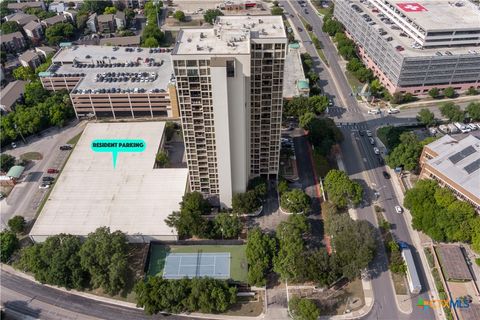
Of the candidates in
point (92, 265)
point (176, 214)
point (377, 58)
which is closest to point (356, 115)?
point (377, 58)

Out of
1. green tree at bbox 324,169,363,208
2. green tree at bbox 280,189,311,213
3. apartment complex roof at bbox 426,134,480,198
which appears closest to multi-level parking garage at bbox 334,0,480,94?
apartment complex roof at bbox 426,134,480,198

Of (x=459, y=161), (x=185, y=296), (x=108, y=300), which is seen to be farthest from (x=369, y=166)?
(x=108, y=300)

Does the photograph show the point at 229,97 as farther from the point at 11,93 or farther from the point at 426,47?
the point at 11,93

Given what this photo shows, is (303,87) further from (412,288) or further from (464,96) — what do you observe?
(412,288)

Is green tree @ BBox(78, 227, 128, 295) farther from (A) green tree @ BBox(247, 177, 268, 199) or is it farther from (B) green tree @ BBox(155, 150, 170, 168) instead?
(A) green tree @ BBox(247, 177, 268, 199)

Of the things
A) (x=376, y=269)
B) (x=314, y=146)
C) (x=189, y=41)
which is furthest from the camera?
(x=314, y=146)

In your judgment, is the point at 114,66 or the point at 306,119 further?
the point at 114,66

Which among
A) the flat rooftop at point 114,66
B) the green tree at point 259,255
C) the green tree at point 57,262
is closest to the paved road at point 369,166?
the green tree at point 259,255
